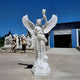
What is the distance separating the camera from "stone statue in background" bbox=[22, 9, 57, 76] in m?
3.85

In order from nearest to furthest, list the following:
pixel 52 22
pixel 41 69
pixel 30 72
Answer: pixel 41 69
pixel 30 72
pixel 52 22

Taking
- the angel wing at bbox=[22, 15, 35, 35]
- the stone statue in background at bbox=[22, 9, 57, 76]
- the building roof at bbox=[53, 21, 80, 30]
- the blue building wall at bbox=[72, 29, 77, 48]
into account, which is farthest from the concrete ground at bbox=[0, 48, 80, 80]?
the building roof at bbox=[53, 21, 80, 30]

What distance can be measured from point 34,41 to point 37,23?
749mm

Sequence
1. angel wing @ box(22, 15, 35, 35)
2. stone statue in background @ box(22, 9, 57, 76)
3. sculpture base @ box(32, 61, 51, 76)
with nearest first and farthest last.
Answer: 1. sculpture base @ box(32, 61, 51, 76)
2. stone statue in background @ box(22, 9, 57, 76)
3. angel wing @ box(22, 15, 35, 35)

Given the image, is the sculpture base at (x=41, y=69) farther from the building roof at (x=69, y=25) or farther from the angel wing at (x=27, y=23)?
the building roof at (x=69, y=25)

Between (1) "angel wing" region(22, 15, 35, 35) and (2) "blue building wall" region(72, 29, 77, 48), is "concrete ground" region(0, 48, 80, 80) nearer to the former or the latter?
(1) "angel wing" region(22, 15, 35, 35)

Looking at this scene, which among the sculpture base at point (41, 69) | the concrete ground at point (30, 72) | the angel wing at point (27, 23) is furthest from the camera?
the angel wing at point (27, 23)

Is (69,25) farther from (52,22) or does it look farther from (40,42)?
(40,42)

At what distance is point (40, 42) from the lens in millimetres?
4039

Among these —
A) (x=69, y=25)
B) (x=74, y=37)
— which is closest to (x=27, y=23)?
(x=74, y=37)

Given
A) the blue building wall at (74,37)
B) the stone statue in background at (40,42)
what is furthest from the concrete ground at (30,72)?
the blue building wall at (74,37)

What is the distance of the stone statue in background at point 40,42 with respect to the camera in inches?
152

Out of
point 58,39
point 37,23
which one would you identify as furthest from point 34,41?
point 58,39

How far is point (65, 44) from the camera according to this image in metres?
32.2
